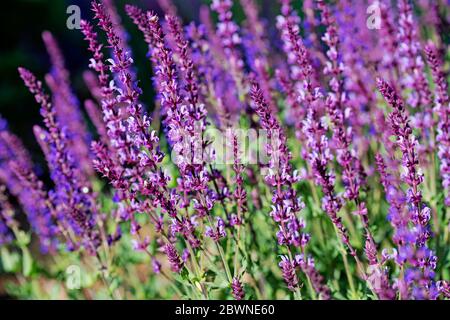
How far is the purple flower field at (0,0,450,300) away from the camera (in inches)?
118

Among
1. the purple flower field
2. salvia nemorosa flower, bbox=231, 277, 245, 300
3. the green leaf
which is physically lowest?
salvia nemorosa flower, bbox=231, 277, 245, 300

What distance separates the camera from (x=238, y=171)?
3.14 m

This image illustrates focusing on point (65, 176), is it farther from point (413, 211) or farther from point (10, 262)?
point (413, 211)

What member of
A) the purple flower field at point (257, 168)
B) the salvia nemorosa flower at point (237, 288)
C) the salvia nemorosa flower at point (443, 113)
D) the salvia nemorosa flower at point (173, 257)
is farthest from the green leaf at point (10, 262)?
the salvia nemorosa flower at point (443, 113)

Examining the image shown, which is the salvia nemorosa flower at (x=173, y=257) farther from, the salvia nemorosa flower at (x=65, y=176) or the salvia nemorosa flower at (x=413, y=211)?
the salvia nemorosa flower at (x=413, y=211)

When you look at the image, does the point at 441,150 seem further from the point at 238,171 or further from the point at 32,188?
the point at 32,188

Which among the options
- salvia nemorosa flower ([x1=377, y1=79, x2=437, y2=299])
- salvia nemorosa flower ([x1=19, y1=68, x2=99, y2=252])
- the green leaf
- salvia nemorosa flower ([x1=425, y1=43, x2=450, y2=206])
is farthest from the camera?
the green leaf

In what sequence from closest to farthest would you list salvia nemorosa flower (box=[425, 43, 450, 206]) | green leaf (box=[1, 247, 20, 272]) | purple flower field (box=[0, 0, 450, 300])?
purple flower field (box=[0, 0, 450, 300]) < salvia nemorosa flower (box=[425, 43, 450, 206]) < green leaf (box=[1, 247, 20, 272])

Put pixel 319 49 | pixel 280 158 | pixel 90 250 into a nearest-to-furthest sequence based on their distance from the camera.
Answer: pixel 280 158
pixel 90 250
pixel 319 49

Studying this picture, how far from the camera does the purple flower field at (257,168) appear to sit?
3.00 meters

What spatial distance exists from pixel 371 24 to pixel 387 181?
76.1 inches

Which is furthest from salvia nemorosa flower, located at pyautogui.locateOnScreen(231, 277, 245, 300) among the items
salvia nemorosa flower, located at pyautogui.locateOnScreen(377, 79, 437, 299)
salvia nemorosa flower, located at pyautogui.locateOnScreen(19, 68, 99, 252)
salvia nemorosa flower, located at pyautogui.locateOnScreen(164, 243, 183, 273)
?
salvia nemorosa flower, located at pyautogui.locateOnScreen(19, 68, 99, 252)

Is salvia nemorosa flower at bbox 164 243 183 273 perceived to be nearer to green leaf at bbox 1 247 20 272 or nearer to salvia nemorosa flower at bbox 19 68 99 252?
salvia nemorosa flower at bbox 19 68 99 252
